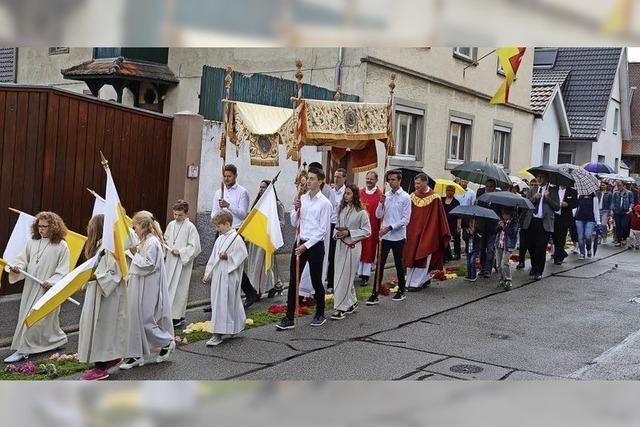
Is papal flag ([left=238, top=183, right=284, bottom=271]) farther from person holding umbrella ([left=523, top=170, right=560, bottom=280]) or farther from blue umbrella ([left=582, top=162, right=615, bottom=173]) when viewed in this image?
blue umbrella ([left=582, top=162, right=615, bottom=173])

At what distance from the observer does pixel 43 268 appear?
6.80 meters

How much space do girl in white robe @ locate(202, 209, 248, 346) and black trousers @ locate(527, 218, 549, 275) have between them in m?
6.10

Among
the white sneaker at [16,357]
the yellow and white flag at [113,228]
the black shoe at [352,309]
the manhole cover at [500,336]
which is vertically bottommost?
the white sneaker at [16,357]

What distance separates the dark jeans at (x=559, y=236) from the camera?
43.7 ft

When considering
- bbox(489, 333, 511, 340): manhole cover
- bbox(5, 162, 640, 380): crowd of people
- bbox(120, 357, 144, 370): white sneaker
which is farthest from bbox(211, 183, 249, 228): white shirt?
bbox(489, 333, 511, 340): manhole cover

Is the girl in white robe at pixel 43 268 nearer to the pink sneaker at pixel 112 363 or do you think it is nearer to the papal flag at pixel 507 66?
the pink sneaker at pixel 112 363

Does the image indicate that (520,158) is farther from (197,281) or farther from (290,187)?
(197,281)

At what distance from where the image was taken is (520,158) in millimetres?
14805

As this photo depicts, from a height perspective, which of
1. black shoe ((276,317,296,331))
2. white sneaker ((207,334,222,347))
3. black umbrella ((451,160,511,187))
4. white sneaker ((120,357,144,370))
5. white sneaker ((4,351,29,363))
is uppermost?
black umbrella ((451,160,511,187))

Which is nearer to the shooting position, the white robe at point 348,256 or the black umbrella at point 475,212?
the white robe at point 348,256

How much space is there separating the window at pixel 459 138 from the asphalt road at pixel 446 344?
480 centimetres

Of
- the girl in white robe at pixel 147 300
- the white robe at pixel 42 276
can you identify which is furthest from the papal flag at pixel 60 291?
the white robe at pixel 42 276

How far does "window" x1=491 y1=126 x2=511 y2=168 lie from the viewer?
48.6 ft
